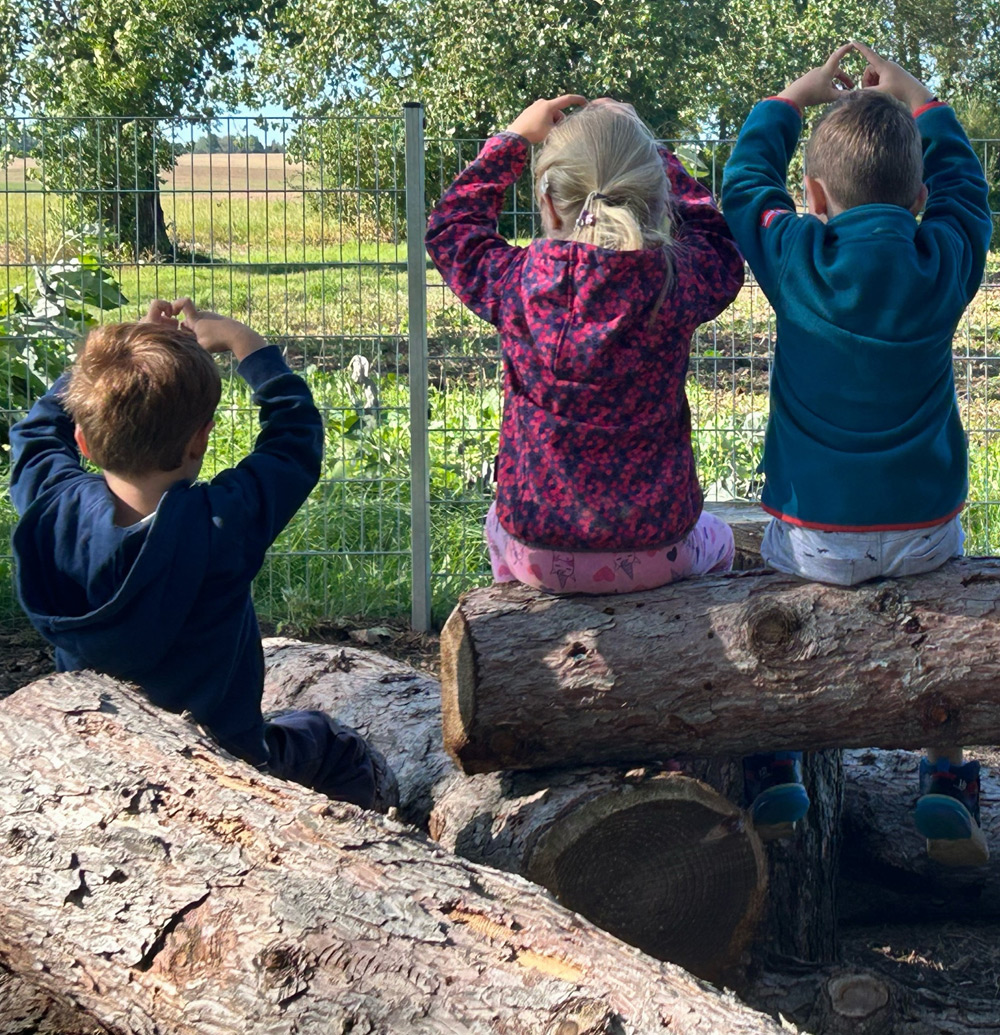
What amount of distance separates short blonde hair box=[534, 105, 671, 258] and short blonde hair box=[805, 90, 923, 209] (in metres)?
0.39

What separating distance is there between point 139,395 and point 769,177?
1588 millimetres

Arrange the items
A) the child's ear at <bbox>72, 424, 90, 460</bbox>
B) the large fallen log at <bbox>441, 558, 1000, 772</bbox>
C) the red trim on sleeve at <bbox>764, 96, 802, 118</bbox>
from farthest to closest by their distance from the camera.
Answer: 1. the red trim on sleeve at <bbox>764, 96, 802, 118</bbox>
2. the large fallen log at <bbox>441, 558, 1000, 772</bbox>
3. the child's ear at <bbox>72, 424, 90, 460</bbox>

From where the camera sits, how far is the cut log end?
299 cm

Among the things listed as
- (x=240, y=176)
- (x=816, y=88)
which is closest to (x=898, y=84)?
(x=816, y=88)

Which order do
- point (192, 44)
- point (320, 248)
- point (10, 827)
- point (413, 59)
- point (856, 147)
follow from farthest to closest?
point (192, 44) < point (413, 59) < point (320, 248) < point (856, 147) < point (10, 827)

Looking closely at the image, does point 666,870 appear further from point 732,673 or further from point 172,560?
point 172,560

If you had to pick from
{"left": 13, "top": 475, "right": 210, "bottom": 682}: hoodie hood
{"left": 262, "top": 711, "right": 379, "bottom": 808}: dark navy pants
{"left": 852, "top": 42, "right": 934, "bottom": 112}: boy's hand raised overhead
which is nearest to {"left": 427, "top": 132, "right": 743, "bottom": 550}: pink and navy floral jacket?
{"left": 852, "top": 42, "right": 934, "bottom": 112}: boy's hand raised overhead

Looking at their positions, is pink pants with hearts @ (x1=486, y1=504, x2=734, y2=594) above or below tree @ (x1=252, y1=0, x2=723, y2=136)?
below

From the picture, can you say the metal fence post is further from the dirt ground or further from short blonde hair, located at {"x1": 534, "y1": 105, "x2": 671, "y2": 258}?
the dirt ground

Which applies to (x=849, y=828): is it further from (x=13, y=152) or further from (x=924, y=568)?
(x=13, y=152)

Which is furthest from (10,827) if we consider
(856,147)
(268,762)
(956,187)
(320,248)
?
(320,248)

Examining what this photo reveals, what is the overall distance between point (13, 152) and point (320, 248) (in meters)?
1.34

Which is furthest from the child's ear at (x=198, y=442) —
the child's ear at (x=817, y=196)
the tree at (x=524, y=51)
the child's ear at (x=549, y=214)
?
the tree at (x=524, y=51)

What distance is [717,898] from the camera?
308cm
